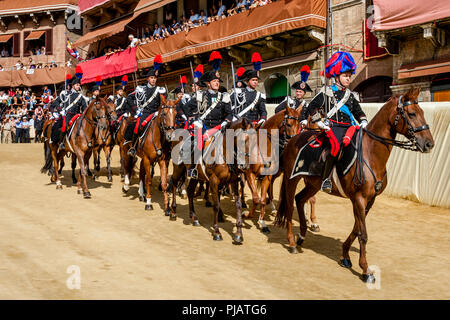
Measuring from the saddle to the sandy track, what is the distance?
1471 mm

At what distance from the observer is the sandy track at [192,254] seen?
5266mm

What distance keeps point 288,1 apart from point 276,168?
1058cm

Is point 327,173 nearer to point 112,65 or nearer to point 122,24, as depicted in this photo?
point 112,65

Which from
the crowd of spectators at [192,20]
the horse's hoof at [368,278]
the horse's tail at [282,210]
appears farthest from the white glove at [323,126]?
the crowd of spectators at [192,20]

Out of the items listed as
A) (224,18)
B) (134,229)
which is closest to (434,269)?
(134,229)

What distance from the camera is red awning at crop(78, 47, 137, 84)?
86.4 ft

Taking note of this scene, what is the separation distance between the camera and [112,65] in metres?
28.5

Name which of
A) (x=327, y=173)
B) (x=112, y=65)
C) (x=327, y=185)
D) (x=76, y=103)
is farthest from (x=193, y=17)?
(x=327, y=185)

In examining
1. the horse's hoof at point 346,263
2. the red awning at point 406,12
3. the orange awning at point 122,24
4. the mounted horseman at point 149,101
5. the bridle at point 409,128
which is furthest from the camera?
the orange awning at point 122,24

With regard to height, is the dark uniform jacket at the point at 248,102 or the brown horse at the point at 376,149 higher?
the dark uniform jacket at the point at 248,102

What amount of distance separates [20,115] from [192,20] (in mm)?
16427

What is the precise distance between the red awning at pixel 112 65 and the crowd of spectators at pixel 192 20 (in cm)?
80

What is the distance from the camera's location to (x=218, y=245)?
7.51 meters

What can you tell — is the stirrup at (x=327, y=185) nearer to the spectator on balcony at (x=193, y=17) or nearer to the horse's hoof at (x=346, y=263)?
the horse's hoof at (x=346, y=263)
